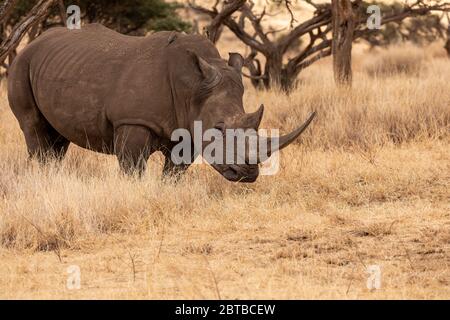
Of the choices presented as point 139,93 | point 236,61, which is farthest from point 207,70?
point 139,93

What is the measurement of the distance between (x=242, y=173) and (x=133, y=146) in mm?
1092

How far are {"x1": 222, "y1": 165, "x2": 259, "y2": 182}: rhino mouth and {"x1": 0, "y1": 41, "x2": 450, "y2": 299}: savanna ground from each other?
0.27m

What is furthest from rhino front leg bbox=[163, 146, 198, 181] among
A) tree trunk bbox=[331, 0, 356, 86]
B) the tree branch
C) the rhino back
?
tree trunk bbox=[331, 0, 356, 86]

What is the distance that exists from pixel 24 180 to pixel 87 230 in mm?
1207

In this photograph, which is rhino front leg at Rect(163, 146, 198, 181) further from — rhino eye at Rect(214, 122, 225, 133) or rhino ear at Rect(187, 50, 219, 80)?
rhino ear at Rect(187, 50, 219, 80)

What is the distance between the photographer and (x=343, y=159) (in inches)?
366

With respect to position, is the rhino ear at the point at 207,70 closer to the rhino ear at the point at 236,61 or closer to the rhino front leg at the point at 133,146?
the rhino ear at the point at 236,61

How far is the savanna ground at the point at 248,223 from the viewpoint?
5.66 m

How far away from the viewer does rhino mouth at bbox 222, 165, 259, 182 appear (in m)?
7.29

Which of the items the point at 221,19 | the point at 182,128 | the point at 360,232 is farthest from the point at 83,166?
the point at 221,19

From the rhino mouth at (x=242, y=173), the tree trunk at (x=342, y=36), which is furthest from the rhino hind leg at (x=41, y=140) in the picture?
the tree trunk at (x=342, y=36)

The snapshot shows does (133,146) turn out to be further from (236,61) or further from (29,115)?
(29,115)

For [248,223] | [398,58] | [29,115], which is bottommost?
[248,223]

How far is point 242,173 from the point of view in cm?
730
